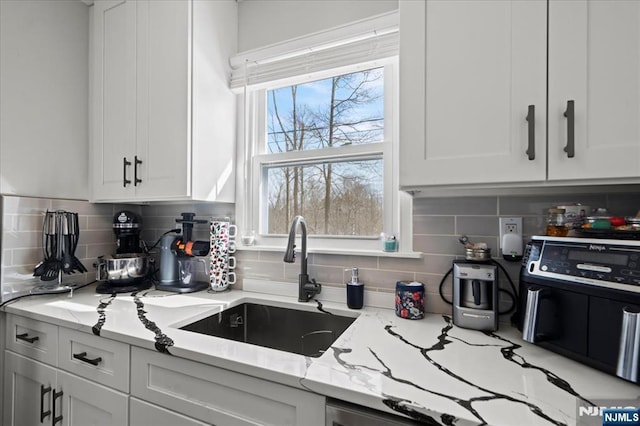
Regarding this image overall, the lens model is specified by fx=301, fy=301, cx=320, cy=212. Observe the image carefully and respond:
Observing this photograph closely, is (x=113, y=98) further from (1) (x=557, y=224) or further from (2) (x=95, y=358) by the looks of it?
(1) (x=557, y=224)

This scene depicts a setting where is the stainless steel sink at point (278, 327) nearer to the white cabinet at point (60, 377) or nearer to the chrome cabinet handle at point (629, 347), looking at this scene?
the white cabinet at point (60, 377)

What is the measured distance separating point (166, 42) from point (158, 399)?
5.08 feet

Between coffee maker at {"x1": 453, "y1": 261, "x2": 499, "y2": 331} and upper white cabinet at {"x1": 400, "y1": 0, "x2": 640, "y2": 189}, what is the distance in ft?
1.08

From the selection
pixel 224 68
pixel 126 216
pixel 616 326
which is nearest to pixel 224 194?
pixel 126 216

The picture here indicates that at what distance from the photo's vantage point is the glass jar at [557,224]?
3.27 ft

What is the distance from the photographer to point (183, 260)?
1.69 meters

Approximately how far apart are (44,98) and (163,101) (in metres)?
0.69

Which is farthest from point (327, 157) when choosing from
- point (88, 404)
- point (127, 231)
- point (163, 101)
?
point (88, 404)

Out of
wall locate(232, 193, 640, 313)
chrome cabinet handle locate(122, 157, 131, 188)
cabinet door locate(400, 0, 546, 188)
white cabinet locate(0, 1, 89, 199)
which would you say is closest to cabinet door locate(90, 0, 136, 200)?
chrome cabinet handle locate(122, 157, 131, 188)

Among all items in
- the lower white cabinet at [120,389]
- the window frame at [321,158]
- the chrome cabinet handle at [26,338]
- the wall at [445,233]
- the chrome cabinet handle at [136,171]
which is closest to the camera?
the lower white cabinet at [120,389]

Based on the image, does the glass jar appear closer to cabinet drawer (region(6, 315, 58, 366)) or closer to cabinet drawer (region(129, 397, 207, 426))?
cabinet drawer (region(129, 397, 207, 426))

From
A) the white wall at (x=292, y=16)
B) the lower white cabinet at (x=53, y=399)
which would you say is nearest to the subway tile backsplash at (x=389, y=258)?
the lower white cabinet at (x=53, y=399)

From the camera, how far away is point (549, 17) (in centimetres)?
85
